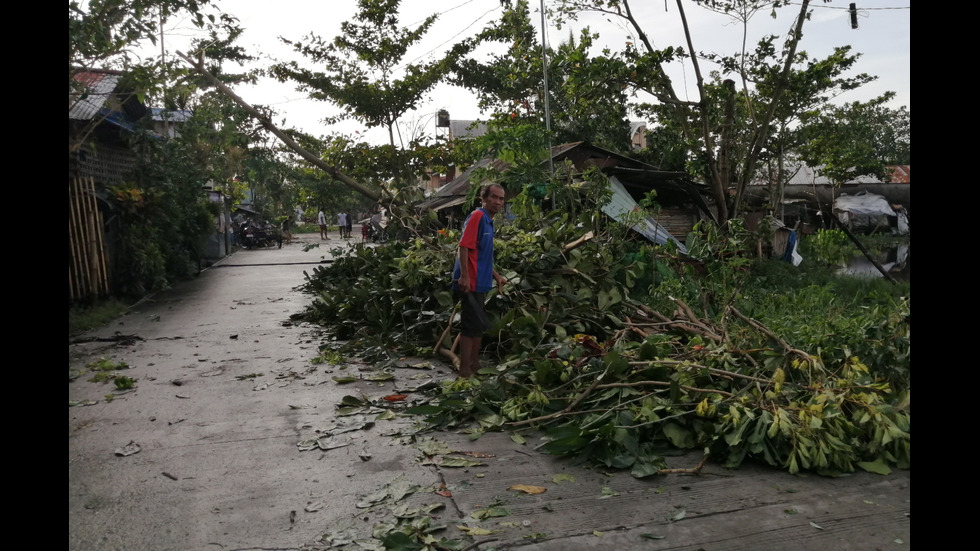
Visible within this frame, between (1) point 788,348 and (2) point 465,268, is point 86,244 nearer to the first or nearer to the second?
(2) point 465,268

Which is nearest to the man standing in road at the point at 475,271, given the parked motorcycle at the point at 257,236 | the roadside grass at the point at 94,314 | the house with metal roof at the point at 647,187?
the roadside grass at the point at 94,314

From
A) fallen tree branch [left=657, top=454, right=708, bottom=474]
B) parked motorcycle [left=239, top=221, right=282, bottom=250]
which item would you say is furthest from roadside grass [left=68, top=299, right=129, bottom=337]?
parked motorcycle [left=239, top=221, right=282, bottom=250]

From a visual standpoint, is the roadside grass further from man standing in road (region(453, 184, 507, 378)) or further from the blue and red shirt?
the blue and red shirt

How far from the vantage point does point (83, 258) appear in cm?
1166

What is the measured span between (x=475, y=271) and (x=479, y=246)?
225mm

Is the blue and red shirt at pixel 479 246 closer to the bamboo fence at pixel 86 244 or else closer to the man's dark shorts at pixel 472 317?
the man's dark shorts at pixel 472 317

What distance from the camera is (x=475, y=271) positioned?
20.7 ft

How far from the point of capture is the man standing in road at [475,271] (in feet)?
20.5

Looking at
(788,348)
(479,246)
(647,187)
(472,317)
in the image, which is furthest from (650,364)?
(647,187)

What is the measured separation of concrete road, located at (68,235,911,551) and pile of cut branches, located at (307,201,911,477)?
0.20 meters

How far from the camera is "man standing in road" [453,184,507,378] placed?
6250 mm
